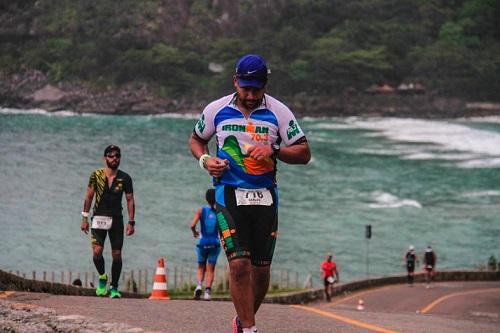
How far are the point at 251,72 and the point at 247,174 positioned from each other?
0.70 m

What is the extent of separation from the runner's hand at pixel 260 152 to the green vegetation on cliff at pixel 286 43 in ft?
489

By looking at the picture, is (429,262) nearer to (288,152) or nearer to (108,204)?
(108,204)

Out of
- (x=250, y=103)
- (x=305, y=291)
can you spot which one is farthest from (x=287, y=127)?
(x=305, y=291)

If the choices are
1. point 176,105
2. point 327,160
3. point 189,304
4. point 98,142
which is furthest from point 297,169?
point 189,304

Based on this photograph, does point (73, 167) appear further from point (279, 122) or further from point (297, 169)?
point (279, 122)

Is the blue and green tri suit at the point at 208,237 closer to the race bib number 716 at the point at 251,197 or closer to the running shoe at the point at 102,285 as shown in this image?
the running shoe at the point at 102,285

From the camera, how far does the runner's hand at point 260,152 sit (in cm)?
791

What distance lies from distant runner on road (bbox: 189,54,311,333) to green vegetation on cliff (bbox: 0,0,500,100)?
488 ft

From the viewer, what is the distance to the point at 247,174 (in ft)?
26.3

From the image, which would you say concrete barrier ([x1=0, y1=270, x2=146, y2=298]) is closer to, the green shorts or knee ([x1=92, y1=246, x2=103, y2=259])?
knee ([x1=92, y1=246, x2=103, y2=259])

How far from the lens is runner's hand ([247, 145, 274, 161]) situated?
791cm

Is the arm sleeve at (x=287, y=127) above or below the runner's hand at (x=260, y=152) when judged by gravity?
above

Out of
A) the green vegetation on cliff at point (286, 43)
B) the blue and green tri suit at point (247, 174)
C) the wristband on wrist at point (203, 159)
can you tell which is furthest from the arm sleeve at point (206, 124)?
the green vegetation on cliff at point (286, 43)

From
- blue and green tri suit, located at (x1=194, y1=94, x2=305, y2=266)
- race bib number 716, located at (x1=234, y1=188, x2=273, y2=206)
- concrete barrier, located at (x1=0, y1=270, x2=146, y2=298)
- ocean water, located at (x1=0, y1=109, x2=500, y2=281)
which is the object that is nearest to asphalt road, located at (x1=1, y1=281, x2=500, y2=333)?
concrete barrier, located at (x1=0, y1=270, x2=146, y2=298)
